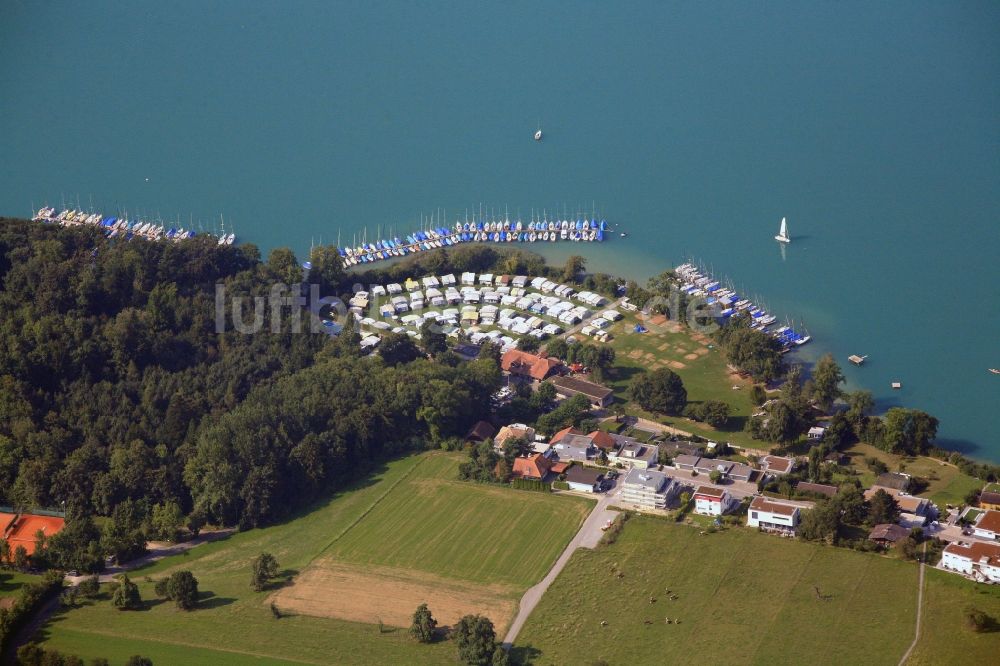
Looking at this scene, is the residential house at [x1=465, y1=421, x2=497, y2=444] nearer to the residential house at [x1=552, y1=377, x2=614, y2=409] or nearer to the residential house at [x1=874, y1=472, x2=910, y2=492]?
the residential house at [x1=552, y1=377, x2=614, y2=409]

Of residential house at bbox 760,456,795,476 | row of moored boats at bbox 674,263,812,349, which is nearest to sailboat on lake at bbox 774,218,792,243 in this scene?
row of moored boats at bbox 674,263,812,349

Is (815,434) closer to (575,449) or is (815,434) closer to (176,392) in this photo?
(575,449)

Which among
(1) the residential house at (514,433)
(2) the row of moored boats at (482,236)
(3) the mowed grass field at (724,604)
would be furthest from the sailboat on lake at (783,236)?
(3) the mowed grass field at (724,604)

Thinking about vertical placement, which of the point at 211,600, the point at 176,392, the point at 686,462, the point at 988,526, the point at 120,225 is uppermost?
the point at 120,225

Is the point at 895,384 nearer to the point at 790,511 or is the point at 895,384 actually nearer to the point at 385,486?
the point at 790,511

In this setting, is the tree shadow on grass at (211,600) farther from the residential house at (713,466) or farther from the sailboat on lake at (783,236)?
the sailboat on lake at (783,236)

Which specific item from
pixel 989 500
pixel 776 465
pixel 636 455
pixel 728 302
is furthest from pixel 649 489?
pixel 728 302
